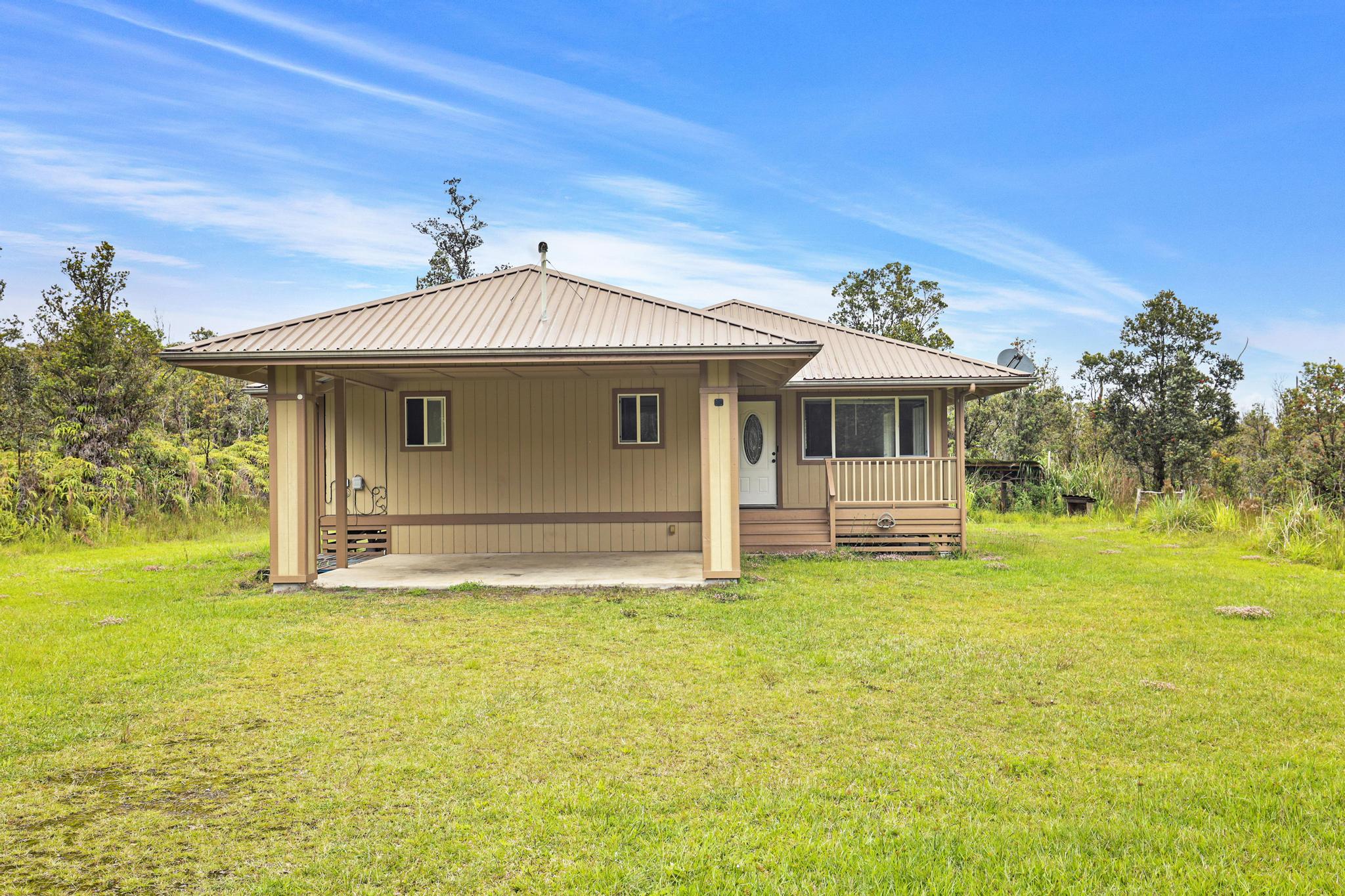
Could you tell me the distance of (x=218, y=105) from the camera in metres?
15.7

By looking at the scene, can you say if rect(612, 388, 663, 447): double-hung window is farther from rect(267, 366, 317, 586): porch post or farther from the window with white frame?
rect(267, 366, 317, 586): porch post

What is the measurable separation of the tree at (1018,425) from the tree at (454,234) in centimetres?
1807

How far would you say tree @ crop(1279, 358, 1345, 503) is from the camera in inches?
535

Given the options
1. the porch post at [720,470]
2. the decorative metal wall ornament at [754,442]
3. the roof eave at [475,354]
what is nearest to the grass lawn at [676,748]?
the porch post at [720,470]

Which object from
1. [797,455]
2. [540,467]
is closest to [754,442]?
[797,455]

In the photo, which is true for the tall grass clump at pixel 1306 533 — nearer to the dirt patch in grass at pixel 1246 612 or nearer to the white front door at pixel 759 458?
the dirt patch in grass at pixel 1246 612

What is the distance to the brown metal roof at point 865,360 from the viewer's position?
11930 millimetres

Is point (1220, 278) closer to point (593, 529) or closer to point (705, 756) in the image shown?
point (593, 529)

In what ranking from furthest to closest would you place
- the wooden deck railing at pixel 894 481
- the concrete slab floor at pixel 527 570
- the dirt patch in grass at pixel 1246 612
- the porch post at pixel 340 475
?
the wooden deck railing at pixel 894 481
the porch post at pixel 340 475
the concrete slab floor at pixel 527 570
the dirt patch in grass at pixel 1246 612

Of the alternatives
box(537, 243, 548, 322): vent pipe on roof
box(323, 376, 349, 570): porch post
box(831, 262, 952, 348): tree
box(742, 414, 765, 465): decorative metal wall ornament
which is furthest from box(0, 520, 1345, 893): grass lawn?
box(831, 262, 952, 348): tree

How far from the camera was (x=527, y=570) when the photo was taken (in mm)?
10406

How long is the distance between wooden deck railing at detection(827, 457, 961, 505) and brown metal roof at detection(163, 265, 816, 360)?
128 inches

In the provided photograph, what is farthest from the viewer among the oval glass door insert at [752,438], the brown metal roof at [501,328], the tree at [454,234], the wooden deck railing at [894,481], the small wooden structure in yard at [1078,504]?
the tree at [454,234]

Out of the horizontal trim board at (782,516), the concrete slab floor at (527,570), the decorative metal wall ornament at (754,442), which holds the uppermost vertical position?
the decorative metal wall ornament at (754,442)
